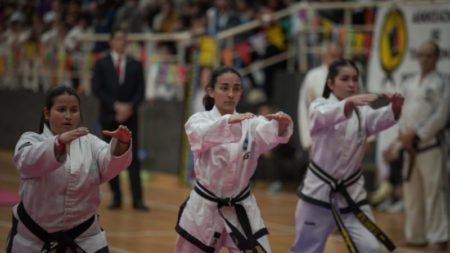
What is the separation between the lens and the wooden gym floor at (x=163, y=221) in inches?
363

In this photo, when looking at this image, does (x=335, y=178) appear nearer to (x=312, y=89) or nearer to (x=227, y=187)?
(x=227, y=187)

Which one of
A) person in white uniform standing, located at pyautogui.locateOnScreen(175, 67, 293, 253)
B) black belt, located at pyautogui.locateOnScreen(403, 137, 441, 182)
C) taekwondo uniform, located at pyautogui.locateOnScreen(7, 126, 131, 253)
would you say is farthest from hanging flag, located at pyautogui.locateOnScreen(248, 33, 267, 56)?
taekwondo uniform, located at pyautogui.locateOnScreen(7, 126, 131, 253)

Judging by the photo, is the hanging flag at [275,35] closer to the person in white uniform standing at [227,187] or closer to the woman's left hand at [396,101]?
the woman's left hand at [396,101]

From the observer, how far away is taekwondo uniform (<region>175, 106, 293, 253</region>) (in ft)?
19.4

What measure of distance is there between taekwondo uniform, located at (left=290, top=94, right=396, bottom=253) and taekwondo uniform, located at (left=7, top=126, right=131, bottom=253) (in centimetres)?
198

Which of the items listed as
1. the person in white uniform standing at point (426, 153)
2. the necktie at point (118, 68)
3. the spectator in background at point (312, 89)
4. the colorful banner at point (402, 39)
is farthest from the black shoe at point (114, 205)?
the person in white uniform standing at point (426, 153)

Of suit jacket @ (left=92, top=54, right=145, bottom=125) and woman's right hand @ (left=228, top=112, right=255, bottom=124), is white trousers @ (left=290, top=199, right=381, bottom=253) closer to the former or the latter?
woman's right hand @ (left=228, top=112, right=255, bottom=124)

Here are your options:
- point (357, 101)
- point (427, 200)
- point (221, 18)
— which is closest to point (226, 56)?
point (221, 18)

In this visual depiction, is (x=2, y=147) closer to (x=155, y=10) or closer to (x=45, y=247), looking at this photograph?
(x=155, y=10)

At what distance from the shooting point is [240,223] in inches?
234

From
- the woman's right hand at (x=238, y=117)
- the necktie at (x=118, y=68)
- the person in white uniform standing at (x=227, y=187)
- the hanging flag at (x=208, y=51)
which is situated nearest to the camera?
the woman's right hand at (x=238, y=117)

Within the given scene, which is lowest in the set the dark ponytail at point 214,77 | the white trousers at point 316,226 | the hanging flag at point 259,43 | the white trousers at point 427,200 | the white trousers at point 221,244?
the white trousers at point 427,200

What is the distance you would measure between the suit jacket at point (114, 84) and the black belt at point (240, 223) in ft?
19.0

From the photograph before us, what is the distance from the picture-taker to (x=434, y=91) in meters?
9.65
